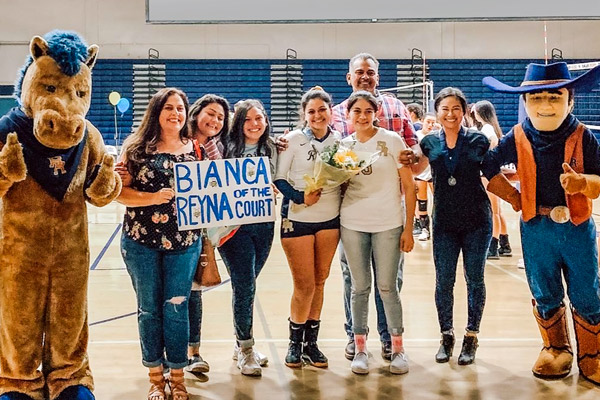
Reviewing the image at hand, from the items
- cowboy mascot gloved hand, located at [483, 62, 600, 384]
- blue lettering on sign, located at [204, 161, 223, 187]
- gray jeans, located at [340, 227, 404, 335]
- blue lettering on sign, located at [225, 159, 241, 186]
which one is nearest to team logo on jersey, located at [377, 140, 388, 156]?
gray jeans, located at [340, 227, 404, 335]

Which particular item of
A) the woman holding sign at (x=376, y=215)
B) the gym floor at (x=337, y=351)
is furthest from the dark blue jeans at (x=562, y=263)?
the woman holding sign at (x=376, y=215)

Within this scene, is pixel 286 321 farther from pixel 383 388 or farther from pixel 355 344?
pixel 383 388

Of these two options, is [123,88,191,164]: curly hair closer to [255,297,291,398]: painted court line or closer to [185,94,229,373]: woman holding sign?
[185,94,229,373]: woman holding sign

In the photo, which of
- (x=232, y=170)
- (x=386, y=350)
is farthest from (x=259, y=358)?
(x=232, y=170)

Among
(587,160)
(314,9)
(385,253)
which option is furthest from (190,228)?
(314,9)

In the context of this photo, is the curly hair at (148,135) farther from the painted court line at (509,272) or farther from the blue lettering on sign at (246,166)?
the painted court line at (509,272)

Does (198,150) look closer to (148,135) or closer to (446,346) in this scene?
(148,135)

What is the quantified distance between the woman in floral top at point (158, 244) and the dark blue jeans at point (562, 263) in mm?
1768

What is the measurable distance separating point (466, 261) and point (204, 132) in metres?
1.59

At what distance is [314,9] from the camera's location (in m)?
9.29

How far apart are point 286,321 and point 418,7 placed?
6.16 metres

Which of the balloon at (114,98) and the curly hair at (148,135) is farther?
the balloon at (114,98)

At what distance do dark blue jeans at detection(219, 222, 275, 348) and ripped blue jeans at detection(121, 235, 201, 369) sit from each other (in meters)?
0.35

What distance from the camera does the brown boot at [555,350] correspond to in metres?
3.33
